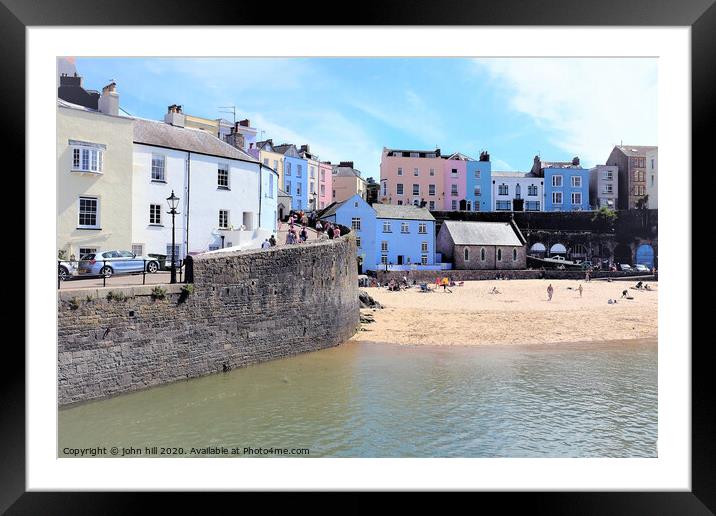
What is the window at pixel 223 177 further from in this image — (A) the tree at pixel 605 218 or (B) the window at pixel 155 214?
(A) the tree at pixel 605 218

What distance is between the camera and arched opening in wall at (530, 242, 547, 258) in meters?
41.4

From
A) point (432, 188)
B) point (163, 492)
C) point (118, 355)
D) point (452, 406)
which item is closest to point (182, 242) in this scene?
point (118, 355)

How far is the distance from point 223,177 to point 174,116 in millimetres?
4056

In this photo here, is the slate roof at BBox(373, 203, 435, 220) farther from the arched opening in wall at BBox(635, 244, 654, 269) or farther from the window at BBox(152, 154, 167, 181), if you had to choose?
the window at BBox(152, 154, 167, 181)

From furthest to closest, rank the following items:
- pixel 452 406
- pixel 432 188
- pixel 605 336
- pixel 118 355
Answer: pixel 432 188
pixel 605 336
pixel 452 406
pixel 118 355

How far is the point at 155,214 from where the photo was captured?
1541cm

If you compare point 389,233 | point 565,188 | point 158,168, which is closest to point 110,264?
point 158,168

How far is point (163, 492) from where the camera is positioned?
473 centimetres

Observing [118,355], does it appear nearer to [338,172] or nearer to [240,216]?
[240,216]

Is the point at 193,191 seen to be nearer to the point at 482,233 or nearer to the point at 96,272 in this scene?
the point at 96,272

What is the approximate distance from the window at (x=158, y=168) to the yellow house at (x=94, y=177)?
3.16 feet
